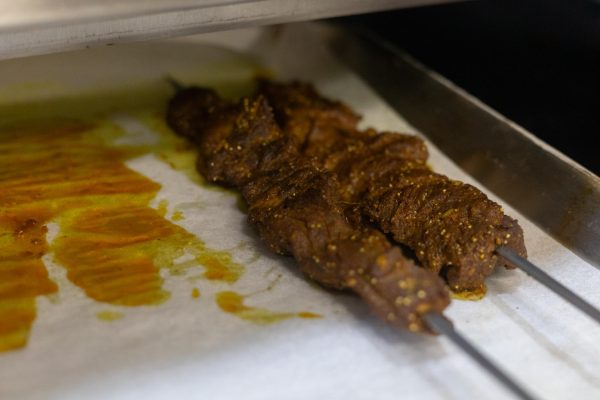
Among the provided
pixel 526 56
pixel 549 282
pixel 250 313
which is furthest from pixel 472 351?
pixel 526 56

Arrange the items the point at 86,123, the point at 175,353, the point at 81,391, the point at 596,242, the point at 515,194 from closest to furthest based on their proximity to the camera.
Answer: the point at 81,391, the point at 175,353, the point at 596,242, the point at 515,194, the point at 86,123

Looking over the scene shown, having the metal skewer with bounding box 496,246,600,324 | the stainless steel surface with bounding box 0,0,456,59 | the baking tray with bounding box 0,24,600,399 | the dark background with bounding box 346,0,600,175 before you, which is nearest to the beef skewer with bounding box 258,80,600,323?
the metal skewer with bounding box 496,246,600,324

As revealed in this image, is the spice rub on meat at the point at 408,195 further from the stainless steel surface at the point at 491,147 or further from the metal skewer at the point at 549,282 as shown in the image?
the stainless steel surface at the point at 491,147

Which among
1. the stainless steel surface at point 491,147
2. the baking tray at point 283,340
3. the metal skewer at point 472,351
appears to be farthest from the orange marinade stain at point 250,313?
the stainless steel surface at point 491,147

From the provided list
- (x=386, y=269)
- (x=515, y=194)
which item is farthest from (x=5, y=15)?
(x=515, y=194)

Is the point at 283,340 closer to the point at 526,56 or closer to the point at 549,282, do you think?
the point at 549,282

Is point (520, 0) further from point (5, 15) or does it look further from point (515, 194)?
point (5, 15)
